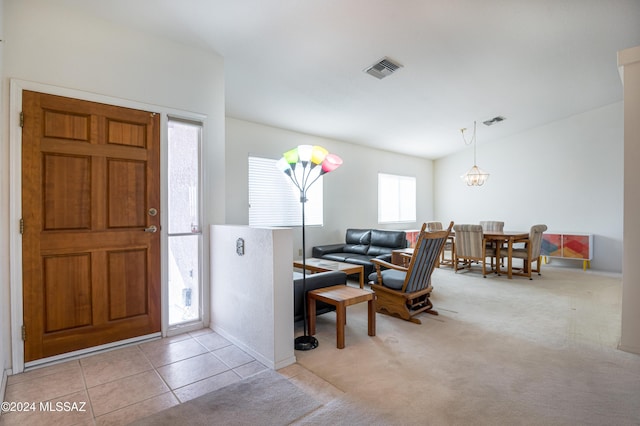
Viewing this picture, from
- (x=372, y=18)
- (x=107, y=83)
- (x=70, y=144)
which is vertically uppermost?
(x=372, y=18)

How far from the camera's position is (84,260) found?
103 inches

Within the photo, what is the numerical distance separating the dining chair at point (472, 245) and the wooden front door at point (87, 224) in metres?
5.09

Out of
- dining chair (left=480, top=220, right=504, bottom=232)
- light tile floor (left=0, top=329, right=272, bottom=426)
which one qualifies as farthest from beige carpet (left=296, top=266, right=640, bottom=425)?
dining chair (left=480, top=220, right=504, bottom=232)

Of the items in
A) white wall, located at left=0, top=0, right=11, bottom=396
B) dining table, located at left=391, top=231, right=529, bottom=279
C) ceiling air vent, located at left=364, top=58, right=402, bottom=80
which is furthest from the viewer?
dining table, located at left=391, top=231, right=529, bottom=279

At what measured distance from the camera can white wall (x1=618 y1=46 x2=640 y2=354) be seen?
8.79ft

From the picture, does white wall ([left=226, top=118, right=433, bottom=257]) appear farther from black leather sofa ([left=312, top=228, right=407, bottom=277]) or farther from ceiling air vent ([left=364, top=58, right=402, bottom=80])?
ceiling air vent ([left=364, top=58, right=402, bottom=80])

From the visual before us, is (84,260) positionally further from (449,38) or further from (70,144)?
(449,38)

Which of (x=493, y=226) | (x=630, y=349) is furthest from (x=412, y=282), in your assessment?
(x=493, y=226)

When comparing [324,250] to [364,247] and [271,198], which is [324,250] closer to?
[364,247]

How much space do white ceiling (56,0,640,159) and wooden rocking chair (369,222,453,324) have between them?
2.12 meters

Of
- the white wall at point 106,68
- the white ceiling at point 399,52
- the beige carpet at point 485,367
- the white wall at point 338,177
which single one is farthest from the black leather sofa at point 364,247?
the white wall at point 106,68

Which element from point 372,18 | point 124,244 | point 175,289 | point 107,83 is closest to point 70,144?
point 107,83

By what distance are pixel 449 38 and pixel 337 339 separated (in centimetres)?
338

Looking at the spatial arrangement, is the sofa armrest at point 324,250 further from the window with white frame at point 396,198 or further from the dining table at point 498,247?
the window with white frame at point 396,198
